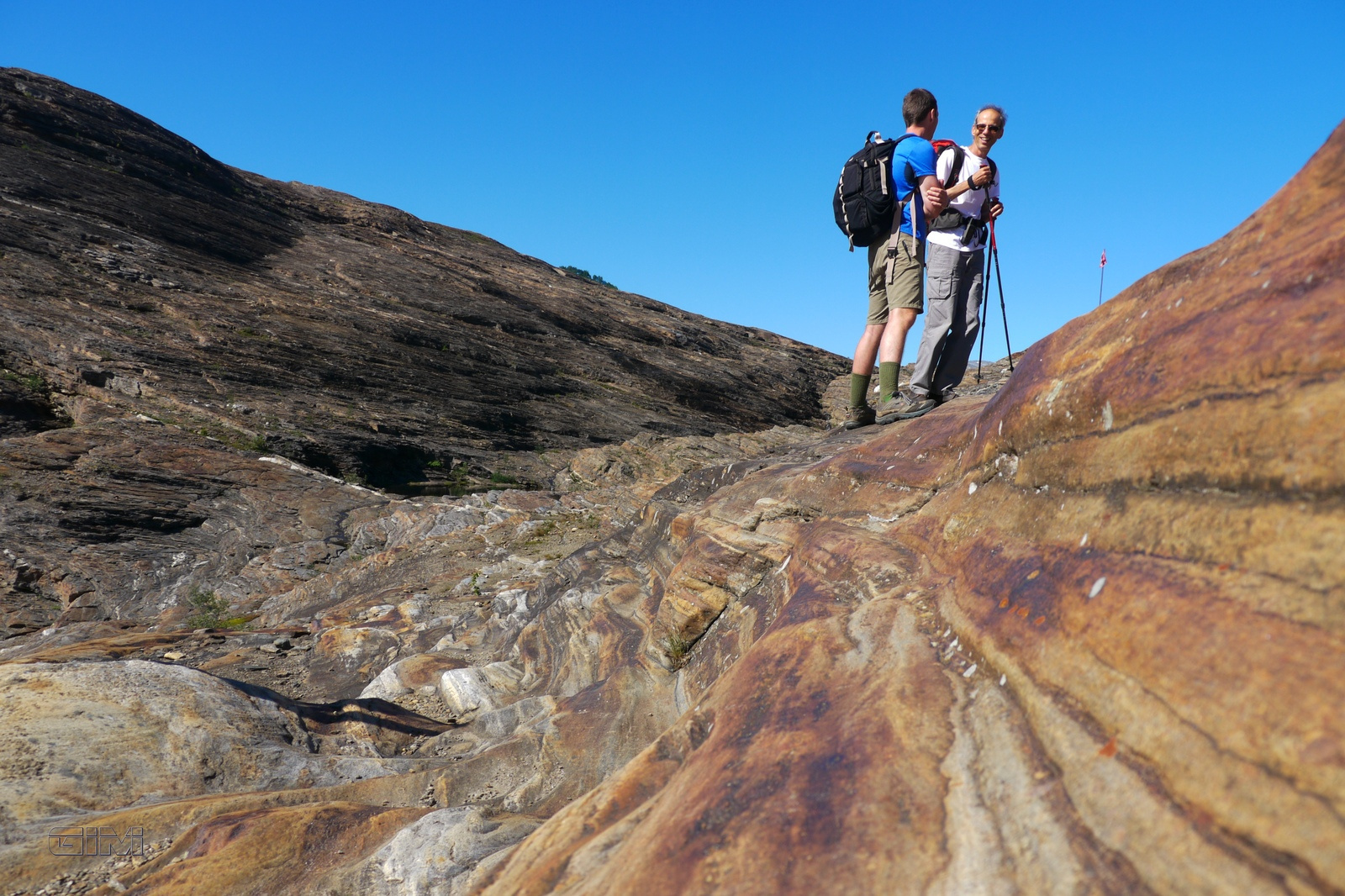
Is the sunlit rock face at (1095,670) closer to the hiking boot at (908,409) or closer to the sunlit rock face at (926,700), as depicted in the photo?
the sunlit rock face at (926,700)

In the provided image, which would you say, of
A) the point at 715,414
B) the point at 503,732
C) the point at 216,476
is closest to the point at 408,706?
the point at 503,732

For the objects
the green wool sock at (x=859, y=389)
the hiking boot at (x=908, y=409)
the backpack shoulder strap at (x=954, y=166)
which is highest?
the backpack shoulder strap at (x=954, y=166)

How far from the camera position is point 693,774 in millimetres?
3066

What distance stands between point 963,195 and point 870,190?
864 millimetres

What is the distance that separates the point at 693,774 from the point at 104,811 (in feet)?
11.7

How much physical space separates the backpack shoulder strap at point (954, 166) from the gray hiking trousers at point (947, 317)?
0.59m

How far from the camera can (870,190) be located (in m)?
6.86

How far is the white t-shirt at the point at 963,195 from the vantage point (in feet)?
22.1

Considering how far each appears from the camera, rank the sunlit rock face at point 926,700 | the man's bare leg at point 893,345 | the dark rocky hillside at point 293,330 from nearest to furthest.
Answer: the sunlit rock face at point 926,700, the man's bare leg at point 893,345, the dark rocky hillside at point 293,330

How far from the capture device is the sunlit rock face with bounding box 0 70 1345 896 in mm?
1906

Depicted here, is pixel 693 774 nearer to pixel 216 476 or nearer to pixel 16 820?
pixel 16 820

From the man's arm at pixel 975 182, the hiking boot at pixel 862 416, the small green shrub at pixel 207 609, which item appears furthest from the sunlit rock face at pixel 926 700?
the small green shrub at pixel 207 609

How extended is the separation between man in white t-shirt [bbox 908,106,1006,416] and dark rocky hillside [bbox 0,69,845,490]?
1514 cm

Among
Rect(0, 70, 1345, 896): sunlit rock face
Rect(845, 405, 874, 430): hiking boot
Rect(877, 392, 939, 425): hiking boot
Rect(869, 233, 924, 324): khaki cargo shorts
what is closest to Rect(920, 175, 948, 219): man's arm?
Rect(869, 233, 924, 324): khaki cargo shorts
